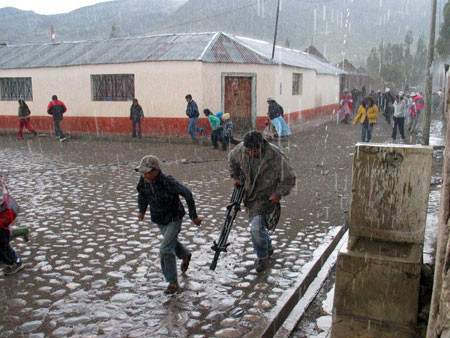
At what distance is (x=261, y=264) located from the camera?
5.11m

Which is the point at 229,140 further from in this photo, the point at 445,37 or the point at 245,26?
the point at 245,26

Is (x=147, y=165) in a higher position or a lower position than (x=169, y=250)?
higher

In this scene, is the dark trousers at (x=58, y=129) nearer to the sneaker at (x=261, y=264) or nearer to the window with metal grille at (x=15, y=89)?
the window with metal grille at (x=15, y=89)

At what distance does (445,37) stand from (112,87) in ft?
121

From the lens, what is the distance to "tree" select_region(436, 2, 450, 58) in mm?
42438

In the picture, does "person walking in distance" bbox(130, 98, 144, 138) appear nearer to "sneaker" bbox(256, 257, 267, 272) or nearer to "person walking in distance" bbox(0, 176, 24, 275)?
"person walking in distance" bbox(0, 176, 24, 275)

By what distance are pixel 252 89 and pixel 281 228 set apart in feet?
37.3

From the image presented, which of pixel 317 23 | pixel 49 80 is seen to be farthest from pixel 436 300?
pixel 317 23

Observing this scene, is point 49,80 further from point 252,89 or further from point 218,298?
point 218,298

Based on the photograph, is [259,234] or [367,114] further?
[367,114]

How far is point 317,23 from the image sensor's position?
193125 millimetres

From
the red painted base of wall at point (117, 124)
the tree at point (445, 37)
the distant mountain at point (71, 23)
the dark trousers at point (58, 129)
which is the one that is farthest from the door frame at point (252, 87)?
the distant mountain at point (71, 23)

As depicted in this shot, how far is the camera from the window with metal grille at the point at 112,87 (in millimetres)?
17969

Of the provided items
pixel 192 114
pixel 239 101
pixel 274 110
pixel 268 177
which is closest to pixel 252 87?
pixel 239 101
